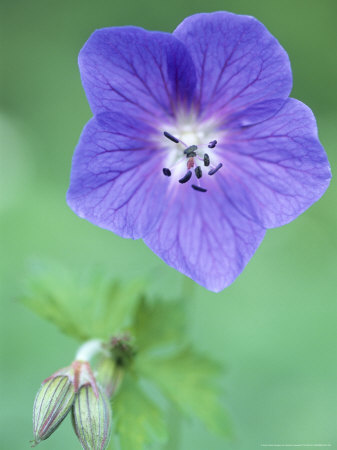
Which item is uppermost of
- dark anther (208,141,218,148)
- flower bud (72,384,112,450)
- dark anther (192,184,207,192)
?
dark anther (208,141,218,148)

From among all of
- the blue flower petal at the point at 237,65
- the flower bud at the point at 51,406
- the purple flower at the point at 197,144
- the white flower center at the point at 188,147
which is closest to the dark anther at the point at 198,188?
the purple flower at the point at 197,144

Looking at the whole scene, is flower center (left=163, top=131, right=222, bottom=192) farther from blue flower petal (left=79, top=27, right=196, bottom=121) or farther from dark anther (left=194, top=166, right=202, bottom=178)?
blue flower petal (left=79, top=27, right=196, bottom=121)

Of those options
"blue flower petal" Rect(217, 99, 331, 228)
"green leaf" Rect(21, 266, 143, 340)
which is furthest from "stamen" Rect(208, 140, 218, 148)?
"green leaf" Rect(21, 266, 143, 340)

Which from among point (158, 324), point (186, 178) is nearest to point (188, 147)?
point (186, 178)

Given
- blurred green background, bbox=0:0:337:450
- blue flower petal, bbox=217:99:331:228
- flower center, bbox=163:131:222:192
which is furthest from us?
blurred green background, bbox=0:0:337:450

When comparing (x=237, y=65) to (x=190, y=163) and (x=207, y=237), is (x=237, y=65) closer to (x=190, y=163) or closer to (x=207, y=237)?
(x=190, y=163)
